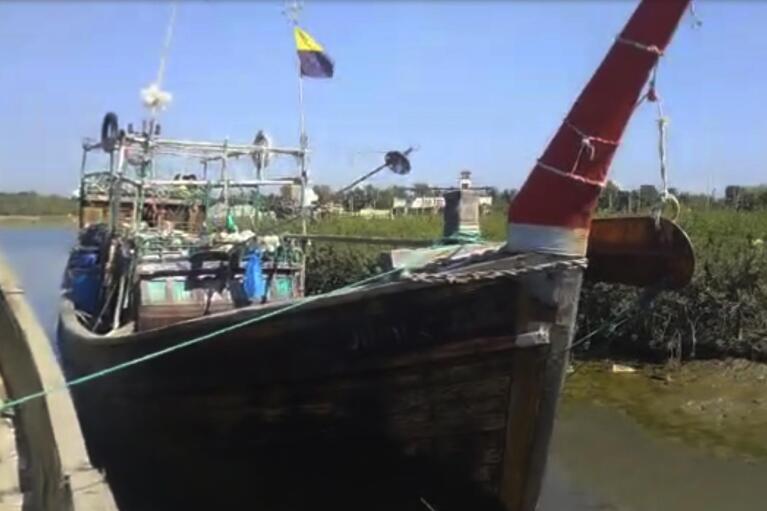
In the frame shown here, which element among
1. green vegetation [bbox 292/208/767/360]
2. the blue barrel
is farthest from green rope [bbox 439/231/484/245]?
the blue barrel

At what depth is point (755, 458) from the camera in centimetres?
943

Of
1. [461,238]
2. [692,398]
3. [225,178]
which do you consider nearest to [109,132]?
[225,178]

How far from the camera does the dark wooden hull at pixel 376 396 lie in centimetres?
586

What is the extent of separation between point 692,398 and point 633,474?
10.1 ft

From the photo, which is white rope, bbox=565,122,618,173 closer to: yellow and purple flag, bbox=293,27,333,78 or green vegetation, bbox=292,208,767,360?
yellow and purple flag, bbox=293,27,333,78

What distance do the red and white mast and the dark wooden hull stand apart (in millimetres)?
281

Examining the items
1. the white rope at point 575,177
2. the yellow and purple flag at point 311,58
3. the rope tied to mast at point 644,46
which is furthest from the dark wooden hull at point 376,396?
the yellow and purple flag at point 311,58

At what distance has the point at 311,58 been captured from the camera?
10.6 metres

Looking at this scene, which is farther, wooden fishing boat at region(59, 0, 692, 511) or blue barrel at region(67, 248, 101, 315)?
blue barrel at region(67, 248, 101, 315)

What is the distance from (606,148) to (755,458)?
5.43m

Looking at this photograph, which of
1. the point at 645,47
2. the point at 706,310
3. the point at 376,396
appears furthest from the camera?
the point at 706,310

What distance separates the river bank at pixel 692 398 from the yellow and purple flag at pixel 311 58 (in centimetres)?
542

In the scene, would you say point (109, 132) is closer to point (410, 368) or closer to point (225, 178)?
point (225, 178)

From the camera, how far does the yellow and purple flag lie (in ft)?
34.5
